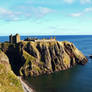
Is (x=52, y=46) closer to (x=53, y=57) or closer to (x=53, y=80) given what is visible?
(x=53, y=57)

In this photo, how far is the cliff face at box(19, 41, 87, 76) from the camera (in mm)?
146875

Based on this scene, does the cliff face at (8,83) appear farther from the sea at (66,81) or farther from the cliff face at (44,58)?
the cliff face at (44,58)

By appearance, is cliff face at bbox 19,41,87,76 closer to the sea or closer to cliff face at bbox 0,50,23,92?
the sea

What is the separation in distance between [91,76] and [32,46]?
60728 mm

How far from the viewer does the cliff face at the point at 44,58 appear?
14688cm

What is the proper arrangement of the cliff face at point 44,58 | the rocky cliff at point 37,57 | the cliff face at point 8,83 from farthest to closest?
1. the rocky cliff at point 37,57
2. the cliff face at point 44,58
3. the cliff face at point 8,83

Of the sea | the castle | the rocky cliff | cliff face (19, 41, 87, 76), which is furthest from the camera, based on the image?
the castle

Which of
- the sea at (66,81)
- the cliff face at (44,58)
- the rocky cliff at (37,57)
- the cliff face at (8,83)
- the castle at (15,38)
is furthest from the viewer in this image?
the castle at (15,38)

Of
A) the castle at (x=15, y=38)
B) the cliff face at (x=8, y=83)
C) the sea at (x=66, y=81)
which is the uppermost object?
the castle at (x=15, y=38)

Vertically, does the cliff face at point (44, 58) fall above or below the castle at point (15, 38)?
below

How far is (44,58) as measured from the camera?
15788 cm

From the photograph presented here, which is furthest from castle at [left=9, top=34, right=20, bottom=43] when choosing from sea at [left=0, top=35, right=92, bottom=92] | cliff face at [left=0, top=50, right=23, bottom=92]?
cliff face at [left=0, top=50, right=23, bottom=92]

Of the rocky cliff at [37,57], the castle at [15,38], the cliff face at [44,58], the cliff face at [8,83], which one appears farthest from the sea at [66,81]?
the castle at [15,38]

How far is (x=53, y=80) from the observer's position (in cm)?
12781
